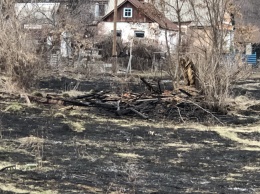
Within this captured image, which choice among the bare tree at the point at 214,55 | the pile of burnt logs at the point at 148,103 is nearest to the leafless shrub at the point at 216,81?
the bare tree at the point at 214,55

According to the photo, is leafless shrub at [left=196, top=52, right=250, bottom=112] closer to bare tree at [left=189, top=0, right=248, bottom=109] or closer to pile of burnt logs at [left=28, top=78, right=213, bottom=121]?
bare tree at [left=189, top=0, right=248, bottom=109]

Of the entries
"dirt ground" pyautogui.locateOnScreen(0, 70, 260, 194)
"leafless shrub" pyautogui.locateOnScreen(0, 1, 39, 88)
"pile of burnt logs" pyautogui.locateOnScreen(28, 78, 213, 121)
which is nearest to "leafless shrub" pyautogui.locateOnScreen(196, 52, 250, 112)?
"pile of burnt logs" pyautogui.locateOnScreen(28, 78, 213, 121)

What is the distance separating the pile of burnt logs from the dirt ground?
0.91ft

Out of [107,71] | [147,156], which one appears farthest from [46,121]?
[107,71]

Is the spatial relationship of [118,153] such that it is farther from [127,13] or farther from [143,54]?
[127,13]

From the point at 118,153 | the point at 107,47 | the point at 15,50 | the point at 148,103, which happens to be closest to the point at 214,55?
the point at 148,103

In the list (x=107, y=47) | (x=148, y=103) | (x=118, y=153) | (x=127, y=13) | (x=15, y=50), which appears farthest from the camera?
(x=127, y=13)

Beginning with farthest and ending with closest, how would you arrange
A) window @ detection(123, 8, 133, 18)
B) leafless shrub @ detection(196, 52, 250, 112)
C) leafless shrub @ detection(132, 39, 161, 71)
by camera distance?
1. window @ detection(123, 8, 133, 18)
2. leafless shrub @ detection(132, 39, 161, 71)
3. leafless shrub @ detection(196, 52, 250, 112)

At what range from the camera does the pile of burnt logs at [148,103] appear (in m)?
11.8

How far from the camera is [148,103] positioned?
12312mm

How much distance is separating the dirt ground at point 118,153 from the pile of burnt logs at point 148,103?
0.28 meters

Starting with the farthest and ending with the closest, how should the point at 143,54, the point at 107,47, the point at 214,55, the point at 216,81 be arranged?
1. the point at 107,47
2. the point at 143,54
3. the point at 214,55
4. the point at 216,81

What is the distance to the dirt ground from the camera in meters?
5.75

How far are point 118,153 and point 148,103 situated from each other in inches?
185
